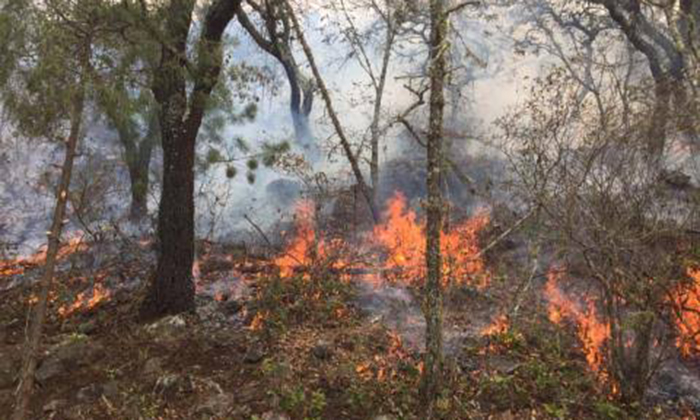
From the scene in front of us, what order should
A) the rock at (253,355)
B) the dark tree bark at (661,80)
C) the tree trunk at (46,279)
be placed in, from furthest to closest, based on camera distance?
the dark tree bark at (661,80), the rock at (253,355), the tree trunk at (46,279)

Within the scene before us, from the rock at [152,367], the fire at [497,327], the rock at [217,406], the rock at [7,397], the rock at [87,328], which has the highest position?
the rock at [87,328]

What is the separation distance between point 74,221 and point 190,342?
9738 mm

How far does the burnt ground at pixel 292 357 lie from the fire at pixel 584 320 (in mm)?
225

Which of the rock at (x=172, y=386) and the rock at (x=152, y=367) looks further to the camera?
the rock at (x=152, y=367)

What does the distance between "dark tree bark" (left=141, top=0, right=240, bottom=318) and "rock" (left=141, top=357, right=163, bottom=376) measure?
1410 millimetres

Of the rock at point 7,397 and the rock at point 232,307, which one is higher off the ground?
the rock at point 232,307

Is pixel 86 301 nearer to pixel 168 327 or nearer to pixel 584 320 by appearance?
pixel 168 327

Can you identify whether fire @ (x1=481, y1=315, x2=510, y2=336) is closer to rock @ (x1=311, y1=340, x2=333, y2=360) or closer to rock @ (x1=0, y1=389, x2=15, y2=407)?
rock @ (x1=311, y1=340, x2=333, y2=360)

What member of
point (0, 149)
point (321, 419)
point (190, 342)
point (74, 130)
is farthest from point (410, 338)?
point (0, 149)

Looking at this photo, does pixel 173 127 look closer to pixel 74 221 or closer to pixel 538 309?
pixel 538 309

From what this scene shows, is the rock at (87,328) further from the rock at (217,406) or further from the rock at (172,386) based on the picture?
the rock at (217,406)

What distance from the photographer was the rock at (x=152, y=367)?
8.29 metres

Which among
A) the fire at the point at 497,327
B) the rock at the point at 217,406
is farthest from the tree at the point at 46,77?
the fire at the point at 497,327

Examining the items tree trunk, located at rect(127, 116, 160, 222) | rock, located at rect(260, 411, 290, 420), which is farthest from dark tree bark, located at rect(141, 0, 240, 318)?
tree trunk, located at rect(127, 116, 160, 222)
